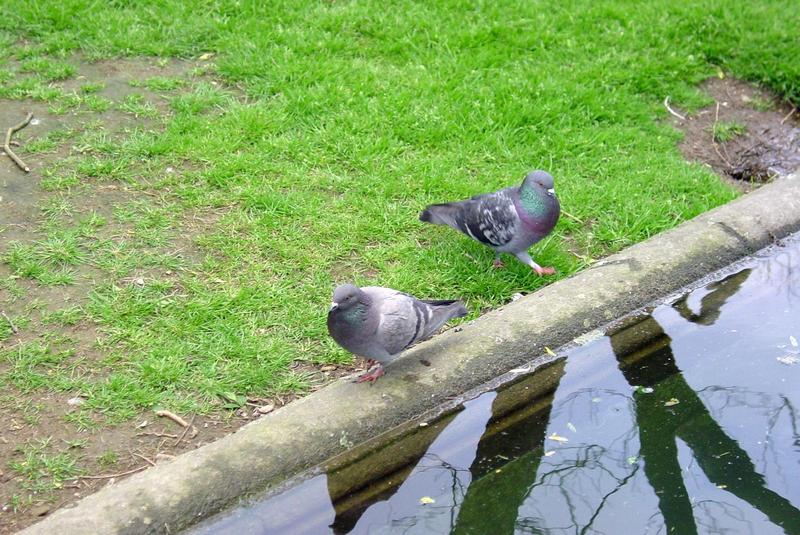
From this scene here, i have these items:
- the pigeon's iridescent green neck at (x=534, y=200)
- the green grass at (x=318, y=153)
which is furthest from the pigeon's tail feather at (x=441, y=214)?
the pigeon's iridescent green neck at (x=534, y=200)

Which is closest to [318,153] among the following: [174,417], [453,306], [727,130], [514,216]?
[514,216]

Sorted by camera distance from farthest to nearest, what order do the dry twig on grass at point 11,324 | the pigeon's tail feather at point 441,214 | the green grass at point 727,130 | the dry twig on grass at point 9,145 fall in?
the green grass at point 727,130 → the dry twig on grass at point 9,145 → the pigeon's tail feather at point 441,214 → the dry twig on grass at point 11,324

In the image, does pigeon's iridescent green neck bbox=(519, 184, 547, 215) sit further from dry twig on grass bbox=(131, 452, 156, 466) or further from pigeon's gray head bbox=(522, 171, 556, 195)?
dry twig on grass bbox=(131, 452, 156, 466)

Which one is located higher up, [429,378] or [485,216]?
[485,216]

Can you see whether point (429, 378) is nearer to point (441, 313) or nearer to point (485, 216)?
point (441, 313)

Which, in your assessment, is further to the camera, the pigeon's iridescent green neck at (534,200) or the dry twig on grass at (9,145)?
the dry twig on grass at (9,145)

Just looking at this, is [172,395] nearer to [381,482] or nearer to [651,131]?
[381,482]

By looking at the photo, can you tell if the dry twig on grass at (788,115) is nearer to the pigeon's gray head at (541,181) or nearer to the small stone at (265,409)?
the pigeon's gray head at (541,181)

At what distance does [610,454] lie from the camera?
3605 millimetres

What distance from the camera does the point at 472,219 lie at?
4562mm

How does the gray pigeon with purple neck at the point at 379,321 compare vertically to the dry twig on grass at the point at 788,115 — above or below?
above

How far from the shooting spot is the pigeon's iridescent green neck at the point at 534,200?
4441 millimetres

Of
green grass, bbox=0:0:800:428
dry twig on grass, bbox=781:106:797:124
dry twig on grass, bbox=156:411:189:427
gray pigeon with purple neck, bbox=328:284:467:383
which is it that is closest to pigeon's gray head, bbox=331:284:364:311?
gray pigeon with purple neck, bbox=328:284:467:383

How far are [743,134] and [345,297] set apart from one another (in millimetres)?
3869
